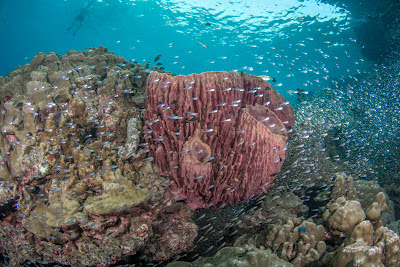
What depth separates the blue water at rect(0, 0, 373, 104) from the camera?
30516mm

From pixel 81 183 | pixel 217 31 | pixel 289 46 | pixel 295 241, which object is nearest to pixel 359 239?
pixel 295 241

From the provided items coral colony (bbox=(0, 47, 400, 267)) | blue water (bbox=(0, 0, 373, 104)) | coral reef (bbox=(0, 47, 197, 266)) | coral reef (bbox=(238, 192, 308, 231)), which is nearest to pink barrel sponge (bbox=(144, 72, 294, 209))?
coral colony (bbox=(0, 47, 400, 267))

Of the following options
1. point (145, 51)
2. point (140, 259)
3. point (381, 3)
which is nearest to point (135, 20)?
point (145, 51)

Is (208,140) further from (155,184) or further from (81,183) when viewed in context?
(81,183)

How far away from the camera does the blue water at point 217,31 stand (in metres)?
30.5

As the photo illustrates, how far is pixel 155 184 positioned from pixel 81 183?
1.56m

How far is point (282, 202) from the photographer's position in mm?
5793

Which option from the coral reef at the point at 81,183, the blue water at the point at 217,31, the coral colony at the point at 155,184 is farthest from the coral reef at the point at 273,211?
the blue water at the point at 217,31

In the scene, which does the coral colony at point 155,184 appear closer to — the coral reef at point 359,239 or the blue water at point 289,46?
the coral reef at point 359,239

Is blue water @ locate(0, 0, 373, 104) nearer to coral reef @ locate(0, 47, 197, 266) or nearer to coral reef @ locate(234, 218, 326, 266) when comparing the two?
coral reef @ locate(0, 47, 197, 266)

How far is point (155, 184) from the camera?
4680 mm

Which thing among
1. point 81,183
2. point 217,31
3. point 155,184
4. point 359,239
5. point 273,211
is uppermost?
point 217,31

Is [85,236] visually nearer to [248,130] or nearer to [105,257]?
[105,257]

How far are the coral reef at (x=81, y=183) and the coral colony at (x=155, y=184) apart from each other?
0.02m
